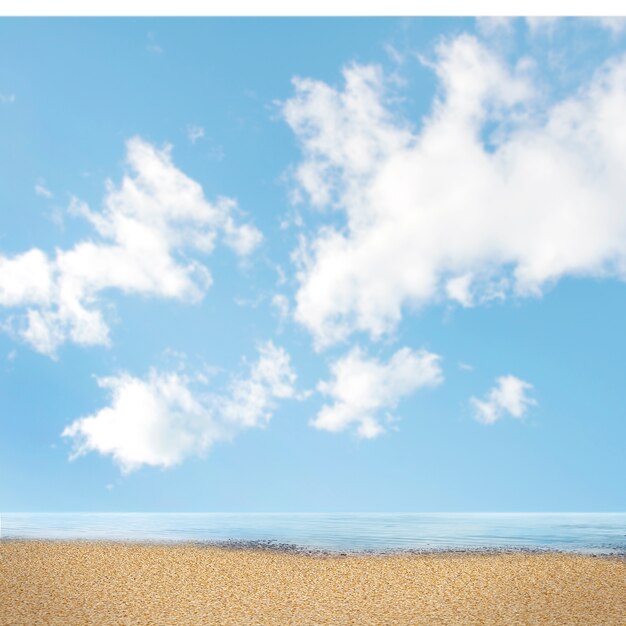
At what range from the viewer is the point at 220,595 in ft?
66.1

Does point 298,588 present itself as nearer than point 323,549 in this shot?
Yes

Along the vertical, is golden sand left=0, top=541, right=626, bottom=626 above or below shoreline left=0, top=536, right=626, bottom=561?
below

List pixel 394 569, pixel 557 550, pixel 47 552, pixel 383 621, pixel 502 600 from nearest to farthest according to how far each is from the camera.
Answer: pixel 383 621 < pixel 502 600 < pixel 394 569 < pixel 47 552 < pixel 557 550

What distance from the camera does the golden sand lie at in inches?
695

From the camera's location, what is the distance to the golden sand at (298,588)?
17.7 meters

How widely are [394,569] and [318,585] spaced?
4572 mm

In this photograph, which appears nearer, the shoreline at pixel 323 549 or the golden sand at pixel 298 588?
the golden sand at pixel 298 588

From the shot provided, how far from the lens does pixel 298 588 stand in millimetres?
21188

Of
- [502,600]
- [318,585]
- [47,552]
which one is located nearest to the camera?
[502,600]

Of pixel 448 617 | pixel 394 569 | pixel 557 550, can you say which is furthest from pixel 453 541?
pixel 448 617

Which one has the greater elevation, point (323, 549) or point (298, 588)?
point (323, 549)

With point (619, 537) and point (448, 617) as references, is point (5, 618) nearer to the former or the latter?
point (448, 617)

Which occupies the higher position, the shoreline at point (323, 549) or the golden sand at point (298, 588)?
the shoreline at point (323, 549)

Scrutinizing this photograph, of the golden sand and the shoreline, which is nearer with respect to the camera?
the golden sand
